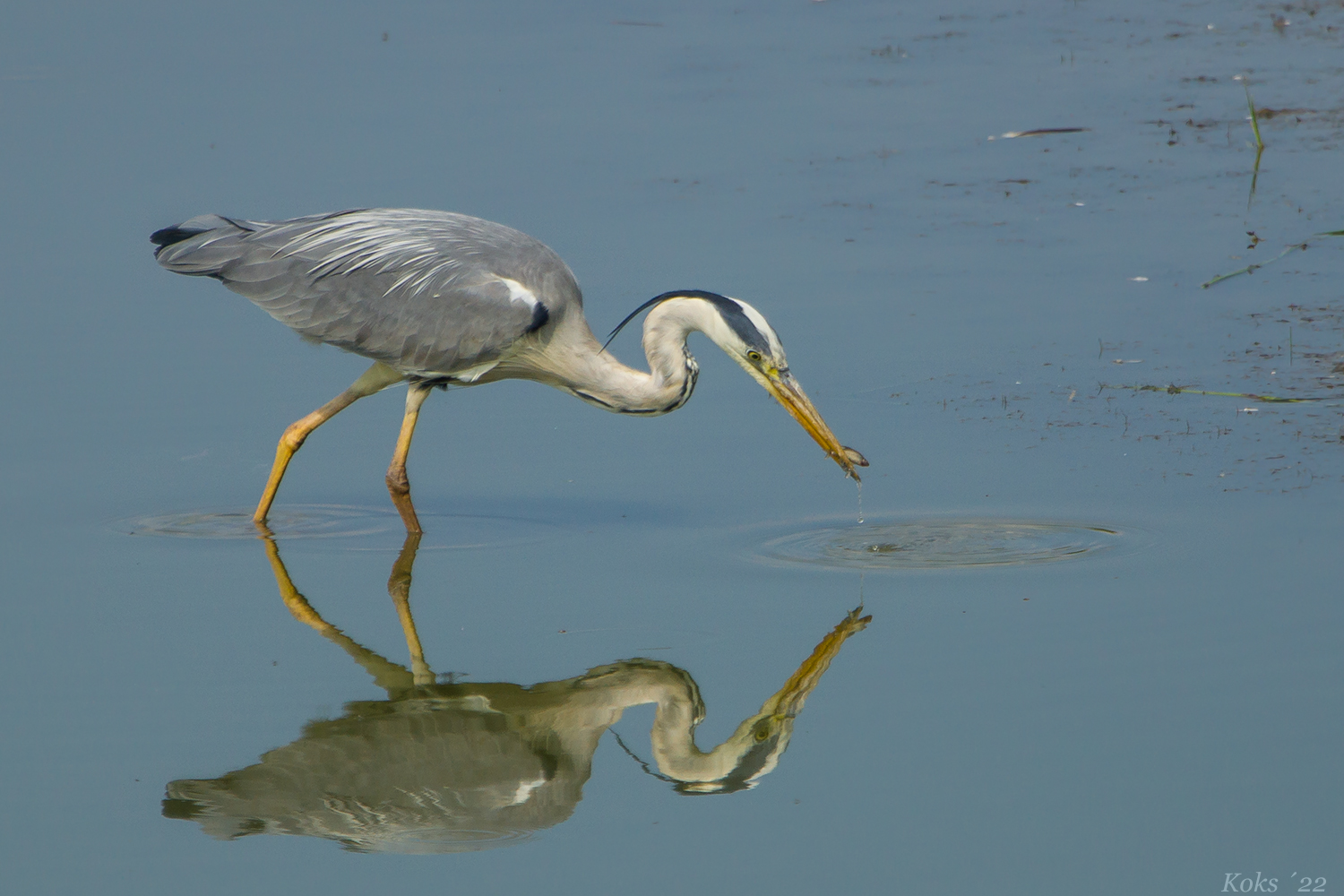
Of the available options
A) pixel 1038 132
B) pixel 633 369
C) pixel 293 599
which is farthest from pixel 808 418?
pixel 1038 132

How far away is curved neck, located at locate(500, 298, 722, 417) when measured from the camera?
300 inches

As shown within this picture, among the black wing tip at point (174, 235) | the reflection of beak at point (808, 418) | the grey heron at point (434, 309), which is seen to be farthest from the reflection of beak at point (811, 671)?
the black wing tip at point (174, 235)

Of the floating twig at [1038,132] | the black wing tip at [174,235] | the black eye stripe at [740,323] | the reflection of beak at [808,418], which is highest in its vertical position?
the black wing tip at [174,235]

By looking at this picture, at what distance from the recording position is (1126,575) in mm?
6805

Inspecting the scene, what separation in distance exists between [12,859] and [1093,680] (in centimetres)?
352

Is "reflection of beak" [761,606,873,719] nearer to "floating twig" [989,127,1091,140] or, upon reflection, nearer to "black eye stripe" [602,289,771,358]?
"black eye stripe" [602,289,771,358]

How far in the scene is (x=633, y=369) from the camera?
25.9 feet

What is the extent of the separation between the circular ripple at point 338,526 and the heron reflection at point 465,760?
4.17 ft

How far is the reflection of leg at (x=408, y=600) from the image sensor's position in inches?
249

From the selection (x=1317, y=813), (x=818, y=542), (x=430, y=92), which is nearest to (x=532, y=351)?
(x=818, y=542)

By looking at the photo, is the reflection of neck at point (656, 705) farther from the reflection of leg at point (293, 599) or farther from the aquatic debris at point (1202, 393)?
the aquatic debris at point (1202, 393)

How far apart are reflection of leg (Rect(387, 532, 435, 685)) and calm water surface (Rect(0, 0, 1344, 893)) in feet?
0.09

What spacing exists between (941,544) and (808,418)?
768 mm

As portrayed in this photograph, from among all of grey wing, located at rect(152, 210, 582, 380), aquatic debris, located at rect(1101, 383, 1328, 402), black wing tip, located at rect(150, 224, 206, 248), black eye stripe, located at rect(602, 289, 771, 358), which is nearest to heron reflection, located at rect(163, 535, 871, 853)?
black eye stripe, located at rect(602, 289, 771, 358)
